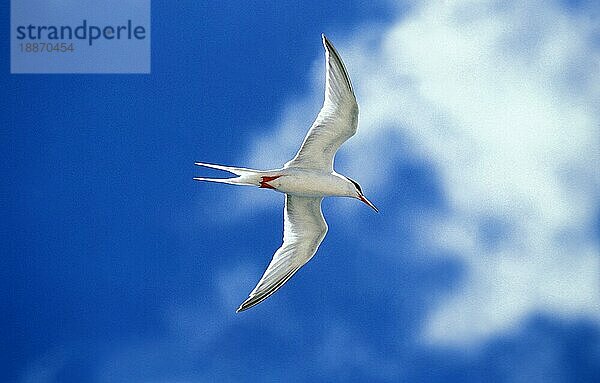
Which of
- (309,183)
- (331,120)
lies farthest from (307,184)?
(331,120)

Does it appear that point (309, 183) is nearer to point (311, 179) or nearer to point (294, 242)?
point (311, 179)

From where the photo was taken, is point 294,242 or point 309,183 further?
point 294,242

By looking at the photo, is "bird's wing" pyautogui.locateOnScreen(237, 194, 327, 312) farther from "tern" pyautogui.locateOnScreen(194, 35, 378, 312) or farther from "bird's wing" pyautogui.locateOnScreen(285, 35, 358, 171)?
"bird's wing" pyautogui.locateOnScreen(285, 35, 358, 171)

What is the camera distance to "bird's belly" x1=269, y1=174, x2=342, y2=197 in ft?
9.19

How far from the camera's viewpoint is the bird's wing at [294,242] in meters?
2.93

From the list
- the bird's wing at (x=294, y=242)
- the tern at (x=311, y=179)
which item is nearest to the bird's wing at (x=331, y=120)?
the tern at (x=311, y=179)

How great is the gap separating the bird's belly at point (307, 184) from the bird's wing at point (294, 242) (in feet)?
0.29

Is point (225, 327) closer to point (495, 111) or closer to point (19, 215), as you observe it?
point (19, 215)

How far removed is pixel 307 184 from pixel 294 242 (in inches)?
8.5

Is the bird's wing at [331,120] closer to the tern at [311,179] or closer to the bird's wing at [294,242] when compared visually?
the tern at [311,179]

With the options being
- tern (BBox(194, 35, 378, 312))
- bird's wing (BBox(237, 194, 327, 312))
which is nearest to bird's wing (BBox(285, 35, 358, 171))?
tern (BBox(194, 35, 378, 312))

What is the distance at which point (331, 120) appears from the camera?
2.77 m

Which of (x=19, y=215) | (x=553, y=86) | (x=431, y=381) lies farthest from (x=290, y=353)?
(x=553, y=86)

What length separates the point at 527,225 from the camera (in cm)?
335
